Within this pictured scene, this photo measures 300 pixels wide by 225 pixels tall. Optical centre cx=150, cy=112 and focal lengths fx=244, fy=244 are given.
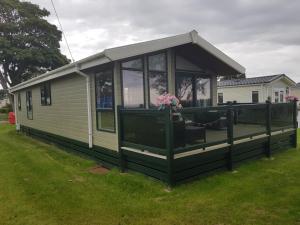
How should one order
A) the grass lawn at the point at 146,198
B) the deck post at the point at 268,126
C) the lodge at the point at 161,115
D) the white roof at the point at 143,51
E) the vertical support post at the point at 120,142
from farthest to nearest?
the deck post at the point at 268,126 < the vertical support post at the point at 120,142 < the white roof at the point at 143,51 < the lodge at the point at 161,115 < the grass lawn at the point at 146,198

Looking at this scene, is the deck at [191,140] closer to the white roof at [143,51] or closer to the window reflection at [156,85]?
the white roof at [143,51]

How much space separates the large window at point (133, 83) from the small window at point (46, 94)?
445cm

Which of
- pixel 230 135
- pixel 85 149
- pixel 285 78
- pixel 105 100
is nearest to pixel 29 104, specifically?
pixel 85 149

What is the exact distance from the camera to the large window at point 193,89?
6.74 meters

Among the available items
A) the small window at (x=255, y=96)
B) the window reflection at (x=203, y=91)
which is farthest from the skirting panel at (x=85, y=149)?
the small window at (x=255, y=96)

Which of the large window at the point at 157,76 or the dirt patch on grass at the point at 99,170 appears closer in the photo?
the dirt patch on grass at the point at 99,170

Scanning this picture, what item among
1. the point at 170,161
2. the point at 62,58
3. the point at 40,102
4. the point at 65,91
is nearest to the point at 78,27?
the point at 40,102

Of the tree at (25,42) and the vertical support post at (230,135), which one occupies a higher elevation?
the tree at (25,42)

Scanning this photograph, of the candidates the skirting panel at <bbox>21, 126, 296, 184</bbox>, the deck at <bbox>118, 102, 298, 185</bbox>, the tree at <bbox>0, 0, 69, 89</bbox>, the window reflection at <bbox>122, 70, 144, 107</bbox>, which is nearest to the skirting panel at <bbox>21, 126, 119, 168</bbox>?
the skirting panel at <bbox>21, 126, 296, 184</bbox>

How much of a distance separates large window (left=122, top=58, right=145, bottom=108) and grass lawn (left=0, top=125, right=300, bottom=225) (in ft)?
5.09

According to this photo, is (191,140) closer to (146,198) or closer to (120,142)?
(146,198)

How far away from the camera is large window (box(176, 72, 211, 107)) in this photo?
674 centimetres

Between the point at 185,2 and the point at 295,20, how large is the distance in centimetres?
405

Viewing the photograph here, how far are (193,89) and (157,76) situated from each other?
160 centimetres
